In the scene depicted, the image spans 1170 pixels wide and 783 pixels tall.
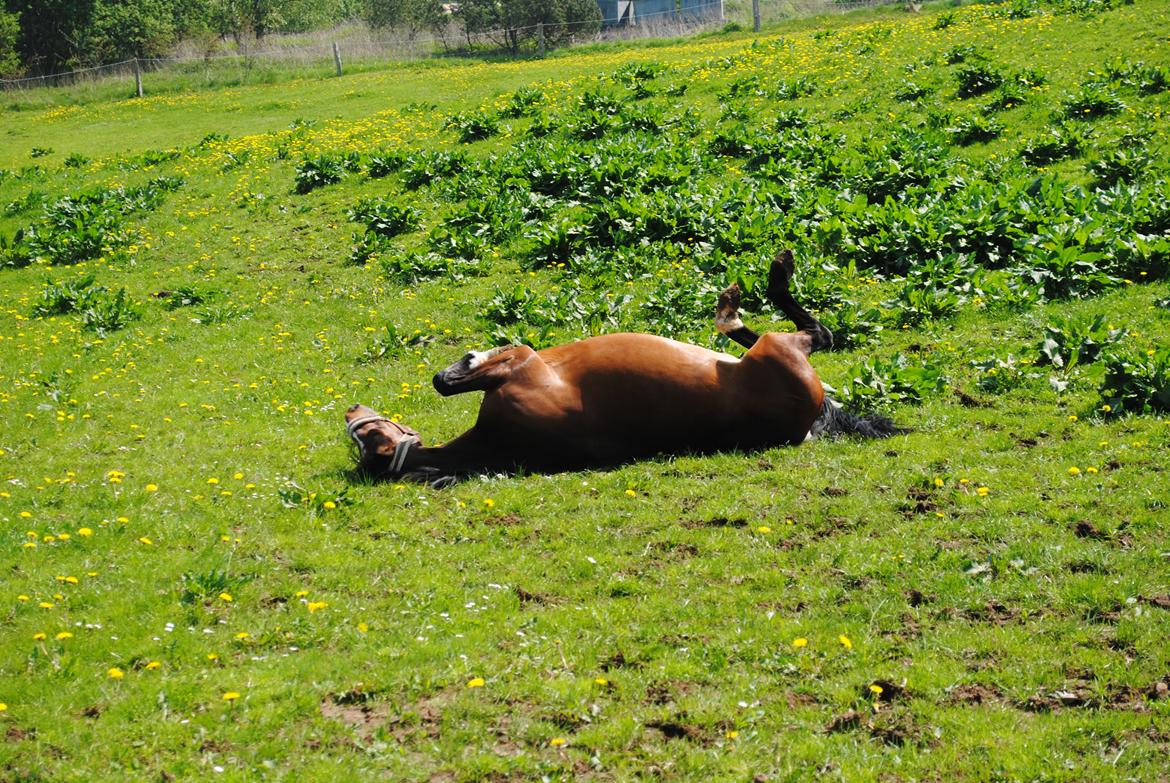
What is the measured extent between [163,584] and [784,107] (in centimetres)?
1911

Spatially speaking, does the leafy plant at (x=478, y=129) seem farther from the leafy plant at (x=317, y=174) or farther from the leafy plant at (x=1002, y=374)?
the leafy plant at (x=1002, y=374)

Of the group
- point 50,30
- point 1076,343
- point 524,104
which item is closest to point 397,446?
point 1076,343

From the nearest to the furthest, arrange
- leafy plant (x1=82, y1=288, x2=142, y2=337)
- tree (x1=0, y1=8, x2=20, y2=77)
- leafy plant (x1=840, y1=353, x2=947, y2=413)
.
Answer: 1. leafy plant (x1=840, y1=353, x2=947, y2=413)
2. leafy plant (x1=82, y1=288, x2=142, y2=337)
3. tree (x1=0, y1=8, x2=20, y2=77)

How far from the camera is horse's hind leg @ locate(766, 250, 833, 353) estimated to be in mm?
8789

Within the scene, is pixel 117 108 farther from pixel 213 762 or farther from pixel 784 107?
pixel 213 762

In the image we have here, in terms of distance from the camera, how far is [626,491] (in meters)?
7.81

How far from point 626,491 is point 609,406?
761 mm

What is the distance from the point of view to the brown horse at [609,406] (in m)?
8.12

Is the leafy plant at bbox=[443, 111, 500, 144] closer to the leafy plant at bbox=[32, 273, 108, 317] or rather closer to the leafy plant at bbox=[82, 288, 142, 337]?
the leafy plant at bbox=[32, 273, 108, 317]

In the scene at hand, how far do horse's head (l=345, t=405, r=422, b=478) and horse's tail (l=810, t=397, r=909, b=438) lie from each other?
10.9 feet

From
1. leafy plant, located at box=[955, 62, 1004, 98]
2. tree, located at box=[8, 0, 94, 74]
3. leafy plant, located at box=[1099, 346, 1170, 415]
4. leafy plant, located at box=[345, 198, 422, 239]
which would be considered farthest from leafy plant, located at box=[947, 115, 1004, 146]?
A: tree, located at box=[8, 0, 94, 74]

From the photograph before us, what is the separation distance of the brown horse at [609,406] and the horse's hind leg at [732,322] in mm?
609

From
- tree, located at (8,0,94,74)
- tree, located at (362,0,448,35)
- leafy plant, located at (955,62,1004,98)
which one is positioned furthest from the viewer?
tree, located at (362,0,448,35)

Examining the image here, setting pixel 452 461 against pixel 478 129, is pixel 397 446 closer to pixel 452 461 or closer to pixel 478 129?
pixel 452 461
